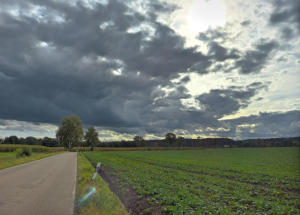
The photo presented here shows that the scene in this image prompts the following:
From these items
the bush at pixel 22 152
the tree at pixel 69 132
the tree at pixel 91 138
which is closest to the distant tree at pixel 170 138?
the tree at pixel 91 138

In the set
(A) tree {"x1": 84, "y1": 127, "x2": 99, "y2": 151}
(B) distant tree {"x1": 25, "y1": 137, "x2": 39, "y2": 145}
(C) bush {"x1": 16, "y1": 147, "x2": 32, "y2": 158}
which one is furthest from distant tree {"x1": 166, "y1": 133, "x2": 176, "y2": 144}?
(C) bush {"x1": 16, "y1": 147, "x2": 32, "y2": 158}

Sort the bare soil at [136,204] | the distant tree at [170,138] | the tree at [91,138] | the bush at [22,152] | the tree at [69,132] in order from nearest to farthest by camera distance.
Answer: the bare soil at [136,204], the bush at [22,152], the tree at [69,132], the tree at [91,138], the distant tree at [170,138]

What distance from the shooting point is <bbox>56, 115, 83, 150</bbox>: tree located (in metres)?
97.8

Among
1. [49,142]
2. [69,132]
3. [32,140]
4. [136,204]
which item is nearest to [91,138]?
[69,132]

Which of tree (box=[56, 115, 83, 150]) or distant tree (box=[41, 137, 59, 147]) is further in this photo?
distant tree (box=[41, 137, 59, 147])

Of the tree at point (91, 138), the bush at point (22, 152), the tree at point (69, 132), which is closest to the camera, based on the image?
the bush at point (22, 152)

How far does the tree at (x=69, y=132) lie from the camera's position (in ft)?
321

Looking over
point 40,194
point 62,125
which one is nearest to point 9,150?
point 62,125

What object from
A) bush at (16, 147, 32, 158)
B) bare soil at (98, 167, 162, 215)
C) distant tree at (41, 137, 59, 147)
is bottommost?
bare soil at (98, 167, 162, 215)

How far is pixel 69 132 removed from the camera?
9800cm

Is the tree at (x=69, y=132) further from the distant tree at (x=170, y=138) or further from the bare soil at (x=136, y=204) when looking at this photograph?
the bare soil at (x=136, y=204)

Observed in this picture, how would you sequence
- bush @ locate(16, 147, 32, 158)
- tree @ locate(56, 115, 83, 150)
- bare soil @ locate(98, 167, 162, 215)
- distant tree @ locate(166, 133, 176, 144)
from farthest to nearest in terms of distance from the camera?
distant tree @ locate(166, 133, 176, 144) < tree @ locate(56, 115, 83, 150) < bush @ locate(16, 147, 32, 158) < bare soil @ locate(98, 167, 162, 215)

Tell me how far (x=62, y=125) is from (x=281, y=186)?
97.2m

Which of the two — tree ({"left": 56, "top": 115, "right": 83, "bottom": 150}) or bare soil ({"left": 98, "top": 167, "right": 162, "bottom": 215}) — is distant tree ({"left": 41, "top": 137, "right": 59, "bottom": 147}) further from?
bare soil ({"left": 98, "top": 167, "right": 162, "bottom": 215})
